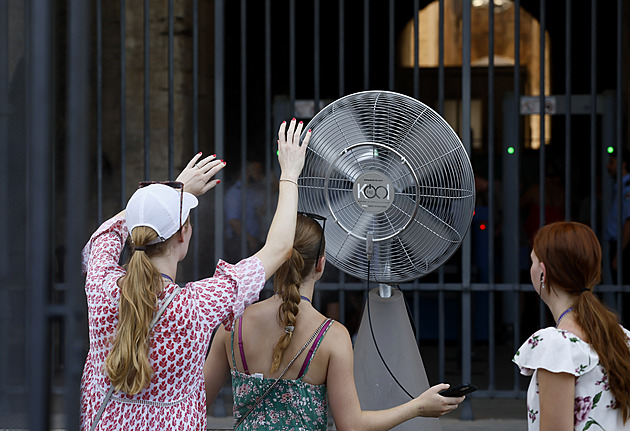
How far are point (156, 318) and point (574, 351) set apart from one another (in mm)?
1015

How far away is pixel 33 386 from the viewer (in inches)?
59.7

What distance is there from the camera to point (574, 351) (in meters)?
2.04

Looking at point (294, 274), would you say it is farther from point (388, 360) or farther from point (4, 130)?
point (4, 130)

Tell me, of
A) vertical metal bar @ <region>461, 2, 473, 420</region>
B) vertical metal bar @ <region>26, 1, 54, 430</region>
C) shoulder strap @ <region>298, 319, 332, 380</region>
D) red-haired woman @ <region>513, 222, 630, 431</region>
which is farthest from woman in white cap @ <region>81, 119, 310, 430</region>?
vertical metal bar @ <region>461, 2, 473, 420</region>

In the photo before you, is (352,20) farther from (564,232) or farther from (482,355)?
(564,232)

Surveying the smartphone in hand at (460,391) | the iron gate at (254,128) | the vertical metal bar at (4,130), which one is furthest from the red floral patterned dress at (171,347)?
the smartphone in hand at (460,391)

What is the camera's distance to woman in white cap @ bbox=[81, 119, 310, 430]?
188 centimetres

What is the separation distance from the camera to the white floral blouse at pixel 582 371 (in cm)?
203

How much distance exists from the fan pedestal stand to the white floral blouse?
1.80 ft

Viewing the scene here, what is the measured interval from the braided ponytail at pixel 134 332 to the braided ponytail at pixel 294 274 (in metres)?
0.39

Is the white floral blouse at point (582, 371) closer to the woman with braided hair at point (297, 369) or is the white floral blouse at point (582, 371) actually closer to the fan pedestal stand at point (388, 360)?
the woman with braided hair at point (297, 369)

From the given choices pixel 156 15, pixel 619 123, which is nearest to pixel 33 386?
pixel 619 123

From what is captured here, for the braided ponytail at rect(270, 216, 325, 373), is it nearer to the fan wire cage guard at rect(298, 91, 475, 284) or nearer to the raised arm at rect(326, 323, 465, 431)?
the raised arm at rect(326, 323, 465, 431)

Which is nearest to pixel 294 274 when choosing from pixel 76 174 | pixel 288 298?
pixel 288 298
